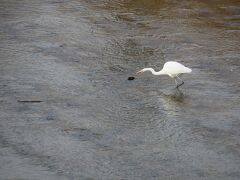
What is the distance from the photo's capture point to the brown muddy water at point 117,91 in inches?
432

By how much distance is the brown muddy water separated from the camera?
Answer: 10969 millimetres

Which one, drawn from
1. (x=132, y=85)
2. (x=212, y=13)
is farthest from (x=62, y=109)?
(x=212, y=13)

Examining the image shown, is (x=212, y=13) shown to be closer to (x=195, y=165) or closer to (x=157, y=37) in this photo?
(x=157, y=37)

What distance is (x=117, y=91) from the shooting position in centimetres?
1390

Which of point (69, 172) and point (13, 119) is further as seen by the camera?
point (13, 119)

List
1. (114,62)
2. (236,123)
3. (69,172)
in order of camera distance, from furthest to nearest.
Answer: (114,62), (236,123), (69,172)

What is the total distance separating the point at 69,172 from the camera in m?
10.6

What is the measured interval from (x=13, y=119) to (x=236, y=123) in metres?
4.09

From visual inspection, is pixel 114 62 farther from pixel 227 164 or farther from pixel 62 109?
pixel 227 164

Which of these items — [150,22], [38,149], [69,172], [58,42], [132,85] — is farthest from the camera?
[150,22]

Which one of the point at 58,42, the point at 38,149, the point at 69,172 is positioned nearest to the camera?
the point at 69,172

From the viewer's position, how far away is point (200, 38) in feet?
57.1

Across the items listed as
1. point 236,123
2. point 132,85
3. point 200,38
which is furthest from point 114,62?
point 236,123

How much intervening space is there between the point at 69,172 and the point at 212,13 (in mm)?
10158
